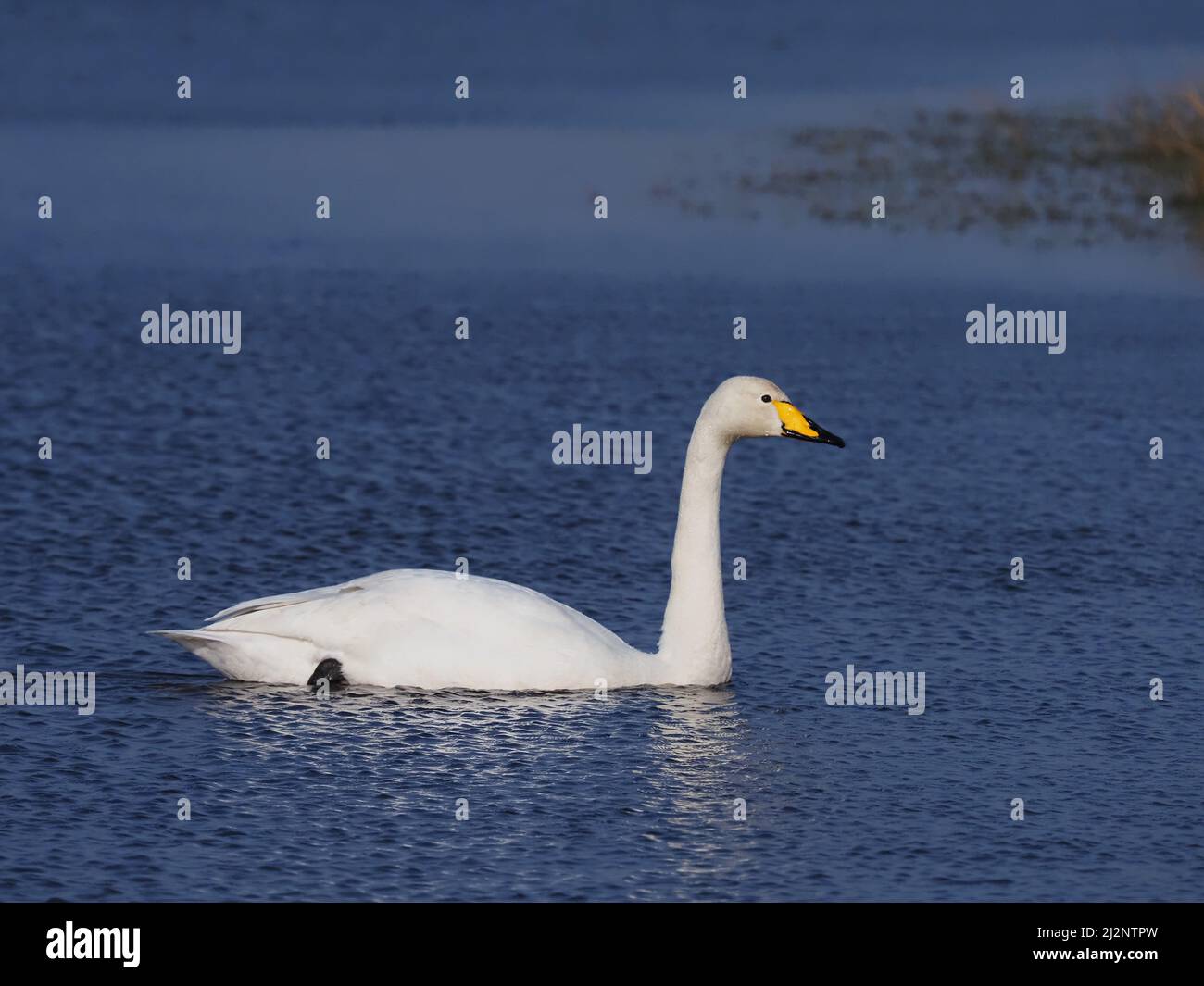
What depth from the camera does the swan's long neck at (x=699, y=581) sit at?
504 inches

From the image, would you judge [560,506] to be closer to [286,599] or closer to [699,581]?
[699,581]

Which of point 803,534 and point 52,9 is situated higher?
point 52,9

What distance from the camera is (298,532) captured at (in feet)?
52.0

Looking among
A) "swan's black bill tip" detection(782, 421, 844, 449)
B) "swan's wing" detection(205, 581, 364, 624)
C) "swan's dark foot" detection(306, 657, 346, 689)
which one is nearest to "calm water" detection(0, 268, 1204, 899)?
"swan's dark foot" detection(306, 657, 346, 689)

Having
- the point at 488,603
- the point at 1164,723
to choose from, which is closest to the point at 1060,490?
the point at 1164,723

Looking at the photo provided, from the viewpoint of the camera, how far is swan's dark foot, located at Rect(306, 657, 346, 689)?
12422mm

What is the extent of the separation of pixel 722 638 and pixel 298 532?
4.13 meters

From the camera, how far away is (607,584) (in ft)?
49.1

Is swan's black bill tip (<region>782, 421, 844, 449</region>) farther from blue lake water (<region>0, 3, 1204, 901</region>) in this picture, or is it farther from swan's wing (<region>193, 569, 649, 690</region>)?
swan's wing (<region>193, 569, 649, 690</region>)

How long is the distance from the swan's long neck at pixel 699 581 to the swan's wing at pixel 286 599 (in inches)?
70.1

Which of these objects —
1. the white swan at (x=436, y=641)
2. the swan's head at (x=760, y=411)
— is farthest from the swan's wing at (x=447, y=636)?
the swan's head at (x=760, y=411)

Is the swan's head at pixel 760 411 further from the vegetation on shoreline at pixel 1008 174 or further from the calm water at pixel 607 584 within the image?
the vegetation on shoreline at pixel 1008 174

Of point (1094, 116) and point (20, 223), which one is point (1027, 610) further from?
point (1094, 116)

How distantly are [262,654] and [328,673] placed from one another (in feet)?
1.22
